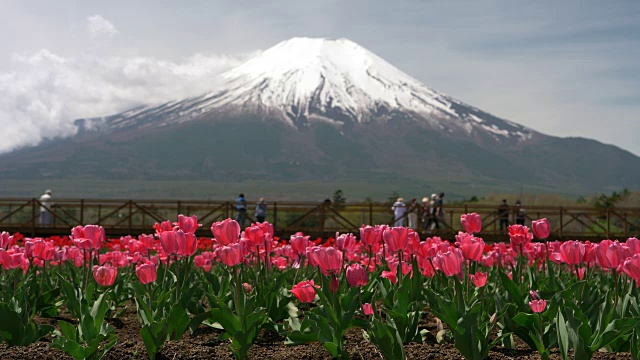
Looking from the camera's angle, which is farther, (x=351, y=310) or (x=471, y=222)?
(x=471, y=222)

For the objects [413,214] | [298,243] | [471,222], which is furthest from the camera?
[413,214]

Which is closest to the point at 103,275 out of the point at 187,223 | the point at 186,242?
the point at 187,223

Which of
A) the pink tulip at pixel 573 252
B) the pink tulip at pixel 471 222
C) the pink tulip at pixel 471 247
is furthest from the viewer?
the pink tulip at pixel 471 222

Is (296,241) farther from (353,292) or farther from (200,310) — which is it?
(353,292)

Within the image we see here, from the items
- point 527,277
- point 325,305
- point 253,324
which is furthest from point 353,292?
point 527,277

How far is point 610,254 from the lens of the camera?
5.20m

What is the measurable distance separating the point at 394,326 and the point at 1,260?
3114 mm

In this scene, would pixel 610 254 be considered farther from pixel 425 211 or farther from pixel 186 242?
pixel 425 211

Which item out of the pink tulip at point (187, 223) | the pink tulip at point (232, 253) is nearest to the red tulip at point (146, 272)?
the pink tulip at point (187, 223)

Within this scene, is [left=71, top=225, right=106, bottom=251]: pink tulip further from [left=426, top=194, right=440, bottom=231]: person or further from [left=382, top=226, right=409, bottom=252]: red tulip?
[left=426, top=194, right=440, bottom=231]: person

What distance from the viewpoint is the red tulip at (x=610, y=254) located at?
5.21m

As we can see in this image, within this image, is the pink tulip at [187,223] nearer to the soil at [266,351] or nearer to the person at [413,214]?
the soil at [266,351]

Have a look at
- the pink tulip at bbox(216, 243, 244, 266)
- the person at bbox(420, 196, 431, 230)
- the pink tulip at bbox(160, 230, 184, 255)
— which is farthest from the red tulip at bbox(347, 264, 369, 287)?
the person at bbox(420, 196, 431, 230)

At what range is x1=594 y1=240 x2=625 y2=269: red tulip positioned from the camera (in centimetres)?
521
